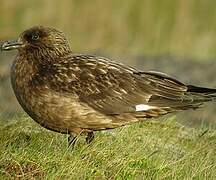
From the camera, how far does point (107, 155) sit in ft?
25.9

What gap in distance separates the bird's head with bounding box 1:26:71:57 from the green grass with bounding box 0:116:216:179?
743 millimetres

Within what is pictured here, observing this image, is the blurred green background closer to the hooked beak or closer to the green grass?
the green grass

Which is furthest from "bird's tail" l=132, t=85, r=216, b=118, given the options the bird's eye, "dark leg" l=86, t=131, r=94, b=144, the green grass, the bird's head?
the bird's eye

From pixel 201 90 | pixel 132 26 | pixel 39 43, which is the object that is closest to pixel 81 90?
pixel 39 43

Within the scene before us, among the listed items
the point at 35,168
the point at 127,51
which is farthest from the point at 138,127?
the point at 127,51

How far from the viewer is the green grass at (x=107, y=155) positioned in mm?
7309

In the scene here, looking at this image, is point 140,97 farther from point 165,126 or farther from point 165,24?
point 165,24

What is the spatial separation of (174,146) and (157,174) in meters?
1.54

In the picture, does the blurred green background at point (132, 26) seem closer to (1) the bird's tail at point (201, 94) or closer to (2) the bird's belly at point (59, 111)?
(1) the bird's tail at point (201, 94)

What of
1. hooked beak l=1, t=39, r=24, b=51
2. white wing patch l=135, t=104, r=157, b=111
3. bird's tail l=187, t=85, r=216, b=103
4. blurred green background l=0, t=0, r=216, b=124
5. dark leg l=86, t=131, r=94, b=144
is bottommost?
blurred green background l=0, t=0, r=216, b=124

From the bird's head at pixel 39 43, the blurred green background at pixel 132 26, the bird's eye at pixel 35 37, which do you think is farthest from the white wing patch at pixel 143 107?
the blurred green background at pixel 132 26

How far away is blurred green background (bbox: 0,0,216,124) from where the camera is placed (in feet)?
61.5

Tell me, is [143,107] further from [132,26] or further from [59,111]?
[132,26]

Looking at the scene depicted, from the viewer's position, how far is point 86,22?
61.9ft
